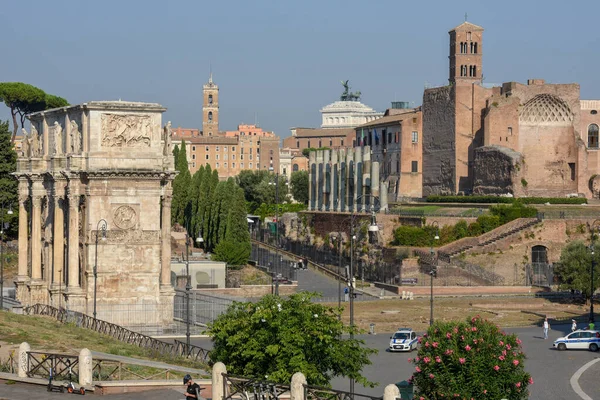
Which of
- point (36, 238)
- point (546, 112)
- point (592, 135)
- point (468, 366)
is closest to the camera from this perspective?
point (468, 366)

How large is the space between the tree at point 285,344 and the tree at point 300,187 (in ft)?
371

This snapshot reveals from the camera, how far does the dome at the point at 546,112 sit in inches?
3893

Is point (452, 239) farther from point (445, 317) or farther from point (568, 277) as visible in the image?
point (445, 317)

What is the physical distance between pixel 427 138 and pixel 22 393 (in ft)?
272

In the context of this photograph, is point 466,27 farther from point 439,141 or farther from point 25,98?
point 25,98

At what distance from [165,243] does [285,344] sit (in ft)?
70.5

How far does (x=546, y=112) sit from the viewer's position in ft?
325

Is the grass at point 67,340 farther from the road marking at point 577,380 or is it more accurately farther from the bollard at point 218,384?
the road marking at point 577,380

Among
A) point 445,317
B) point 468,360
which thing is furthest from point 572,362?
point 468,360

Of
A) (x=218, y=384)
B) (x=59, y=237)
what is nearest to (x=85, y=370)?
(x=218, y=384)

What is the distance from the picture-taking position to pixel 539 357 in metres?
45.9

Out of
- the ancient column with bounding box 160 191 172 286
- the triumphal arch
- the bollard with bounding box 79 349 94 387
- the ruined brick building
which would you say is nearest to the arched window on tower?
the ruined brick building

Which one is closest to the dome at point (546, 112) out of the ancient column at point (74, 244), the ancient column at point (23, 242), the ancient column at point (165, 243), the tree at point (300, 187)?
the tree at point (300, 187)

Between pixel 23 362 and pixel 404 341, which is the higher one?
pixel 23 362
